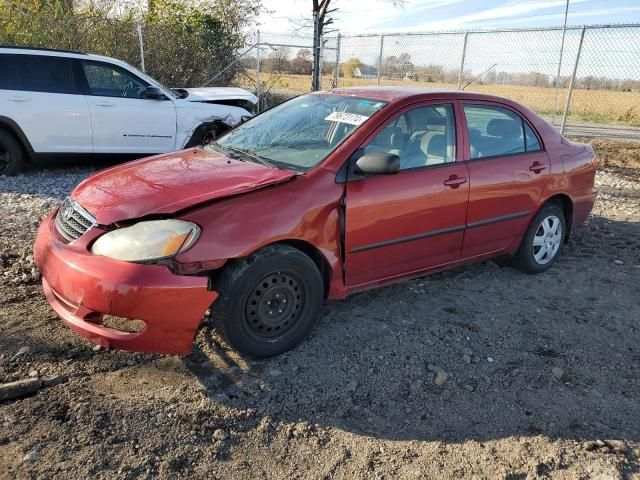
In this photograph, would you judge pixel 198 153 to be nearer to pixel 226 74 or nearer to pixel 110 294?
pixel 110 294

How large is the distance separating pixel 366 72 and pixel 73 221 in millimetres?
13398

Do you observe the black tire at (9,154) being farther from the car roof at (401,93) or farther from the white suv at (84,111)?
the car roof at (401,93)

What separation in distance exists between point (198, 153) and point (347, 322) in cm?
170

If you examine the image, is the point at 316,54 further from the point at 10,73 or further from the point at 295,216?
the point at 295,216

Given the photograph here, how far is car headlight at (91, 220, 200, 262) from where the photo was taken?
112 inches

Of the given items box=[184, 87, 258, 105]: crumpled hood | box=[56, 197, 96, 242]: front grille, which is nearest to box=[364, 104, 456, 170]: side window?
box=[56, 197, 96, 242]: front grille

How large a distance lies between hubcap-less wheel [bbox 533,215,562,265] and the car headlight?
131 inches

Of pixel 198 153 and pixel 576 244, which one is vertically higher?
pixel 198 153

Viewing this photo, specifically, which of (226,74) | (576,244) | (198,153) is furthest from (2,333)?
(226,74)

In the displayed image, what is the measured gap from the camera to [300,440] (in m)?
2.68

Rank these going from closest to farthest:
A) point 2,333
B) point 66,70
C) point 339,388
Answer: point 339,388 → point 2,333 → point 66,70

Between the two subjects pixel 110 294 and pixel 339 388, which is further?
pixel 339 388

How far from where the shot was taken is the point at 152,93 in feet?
25.5

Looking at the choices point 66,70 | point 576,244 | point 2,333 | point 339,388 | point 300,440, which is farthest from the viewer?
point 66,70
